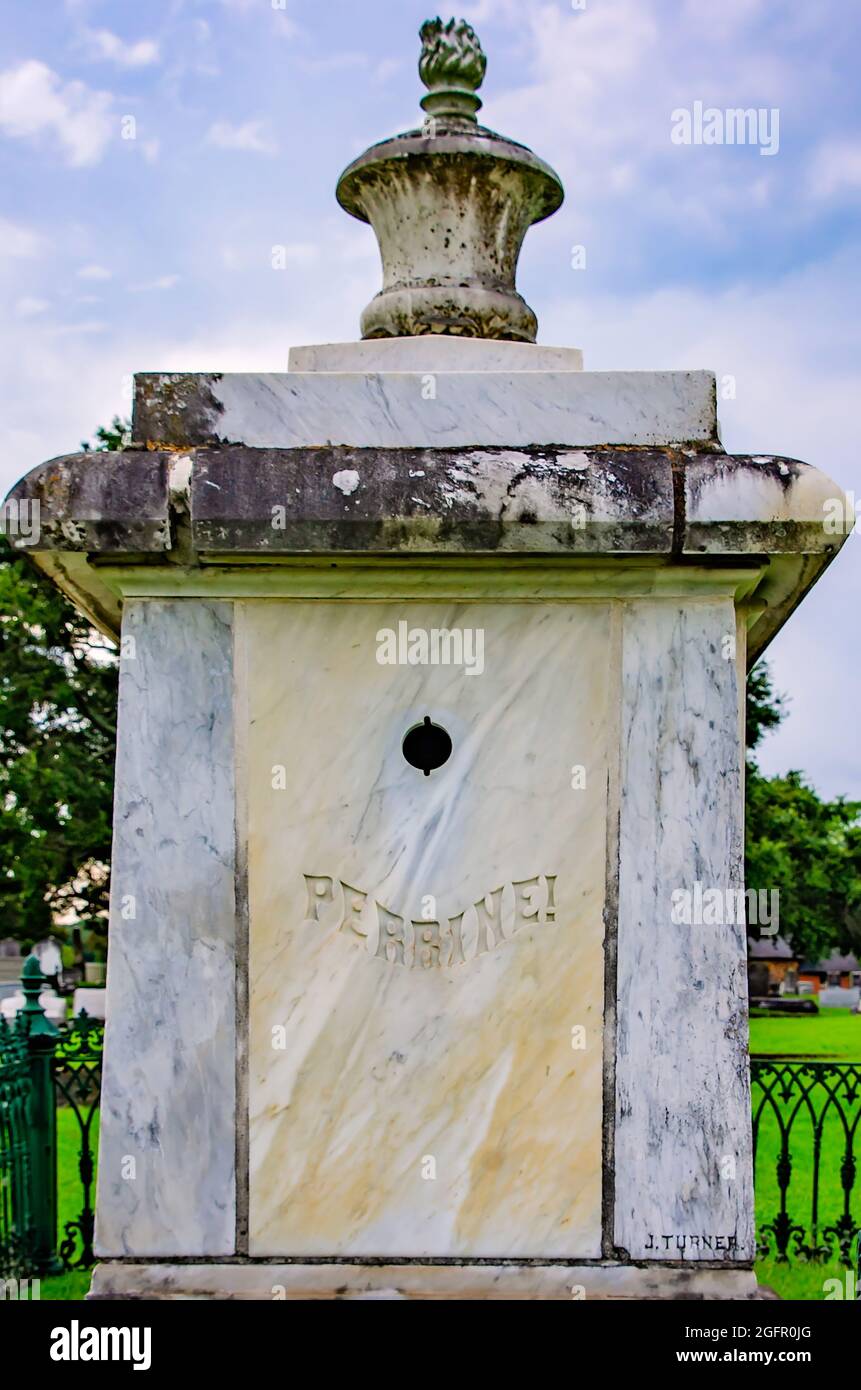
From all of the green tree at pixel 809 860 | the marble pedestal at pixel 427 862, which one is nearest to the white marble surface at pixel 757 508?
the marble pedestal at pixel 427 862

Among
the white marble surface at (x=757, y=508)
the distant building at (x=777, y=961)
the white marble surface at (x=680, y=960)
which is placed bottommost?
the distant building at (x=777, y=961)

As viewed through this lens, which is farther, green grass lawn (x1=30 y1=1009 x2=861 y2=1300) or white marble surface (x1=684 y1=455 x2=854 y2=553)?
green grass lawn (x1=30 y1=1009 x2=861 y2=1300)

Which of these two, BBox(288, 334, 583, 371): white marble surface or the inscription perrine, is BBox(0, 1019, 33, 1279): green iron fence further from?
BBox(288, 334, 583, 371): white marble surface

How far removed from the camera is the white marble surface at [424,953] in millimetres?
2816

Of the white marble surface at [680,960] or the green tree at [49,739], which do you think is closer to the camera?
the white marble surface at [680,960]

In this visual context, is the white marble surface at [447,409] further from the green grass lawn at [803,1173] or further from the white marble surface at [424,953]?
the green grass lawn at [803,1173]

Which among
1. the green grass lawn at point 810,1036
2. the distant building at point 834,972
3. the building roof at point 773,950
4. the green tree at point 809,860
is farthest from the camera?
the distant building at point 834,972

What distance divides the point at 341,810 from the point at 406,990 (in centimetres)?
41

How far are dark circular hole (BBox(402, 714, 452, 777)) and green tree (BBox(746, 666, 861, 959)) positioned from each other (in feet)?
79.0

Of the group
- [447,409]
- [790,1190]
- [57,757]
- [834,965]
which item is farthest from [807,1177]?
[834,965]

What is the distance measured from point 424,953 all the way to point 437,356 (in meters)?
1.42

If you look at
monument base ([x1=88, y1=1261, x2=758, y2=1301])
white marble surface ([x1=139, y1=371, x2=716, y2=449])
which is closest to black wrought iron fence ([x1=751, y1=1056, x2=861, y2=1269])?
monument base ([x1=88, y1=1261, x2=758, y2=1301])

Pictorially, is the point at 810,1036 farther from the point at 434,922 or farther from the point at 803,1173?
the point at 434,922

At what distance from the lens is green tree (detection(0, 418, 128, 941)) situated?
931 inches
